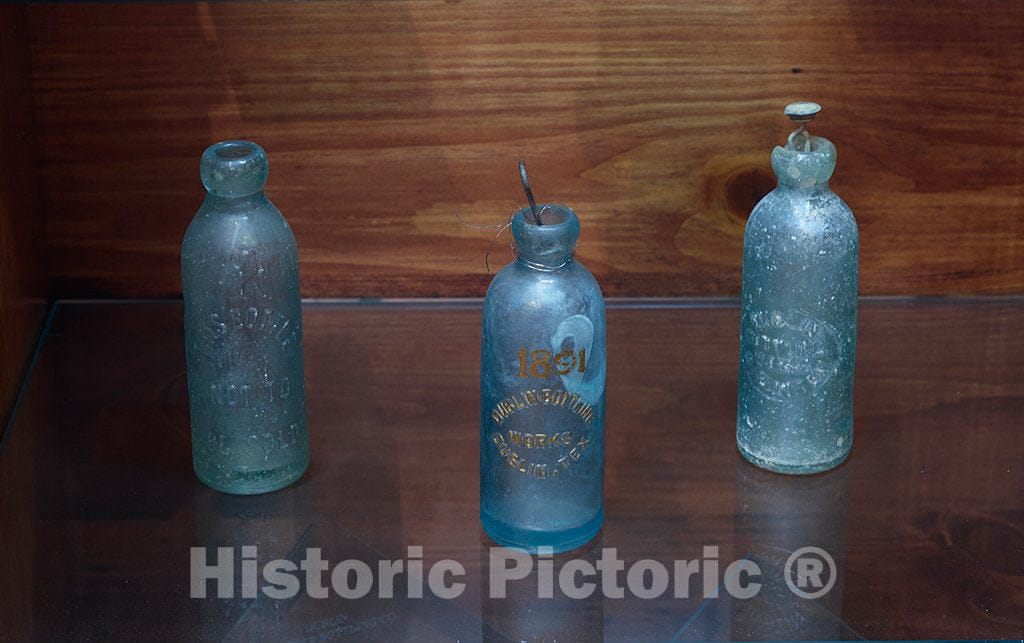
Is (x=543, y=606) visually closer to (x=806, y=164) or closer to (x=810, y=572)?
(x=810, y=572)

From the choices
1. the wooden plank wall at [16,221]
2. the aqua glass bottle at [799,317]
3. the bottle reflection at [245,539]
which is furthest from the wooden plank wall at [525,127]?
the bottle reflection at [245,539]

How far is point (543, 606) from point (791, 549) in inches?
7.5

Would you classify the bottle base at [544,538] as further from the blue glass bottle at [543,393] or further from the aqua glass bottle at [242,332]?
the aqua glass bottle at [242,332]

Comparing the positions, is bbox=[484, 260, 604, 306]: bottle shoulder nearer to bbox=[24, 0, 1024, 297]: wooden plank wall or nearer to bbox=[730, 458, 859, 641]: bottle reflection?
bbox=[730, 458, 859, 641]: bottle reflection

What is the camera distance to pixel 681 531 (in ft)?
3.66

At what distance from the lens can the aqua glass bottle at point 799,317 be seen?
3.78 feet

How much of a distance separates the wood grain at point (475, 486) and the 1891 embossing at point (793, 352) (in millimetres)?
73

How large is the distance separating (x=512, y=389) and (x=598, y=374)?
6 cm

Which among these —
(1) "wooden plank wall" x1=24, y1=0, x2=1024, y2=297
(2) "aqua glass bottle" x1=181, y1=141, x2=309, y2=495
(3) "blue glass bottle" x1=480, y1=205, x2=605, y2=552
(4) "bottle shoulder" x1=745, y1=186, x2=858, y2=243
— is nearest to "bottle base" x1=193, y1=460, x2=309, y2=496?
(2) "aqua glass bottle" x1=181, y1=141, x2=309, y2=495

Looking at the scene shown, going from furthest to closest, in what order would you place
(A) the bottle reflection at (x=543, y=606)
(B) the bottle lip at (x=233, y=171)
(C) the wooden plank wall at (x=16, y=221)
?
(C) the wooden plank wall at (x=16, y=221) < (B) the bottle lip at (x=233, y=171) < (A) the bottle reflection at (x=543, y=606)

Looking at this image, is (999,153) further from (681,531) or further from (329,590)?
(329,590)

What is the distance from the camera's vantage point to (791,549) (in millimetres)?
1094

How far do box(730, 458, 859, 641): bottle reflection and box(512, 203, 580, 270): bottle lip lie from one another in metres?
0.24

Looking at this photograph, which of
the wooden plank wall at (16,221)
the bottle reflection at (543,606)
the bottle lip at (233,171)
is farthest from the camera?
the wooden plank wall at (16,221)
